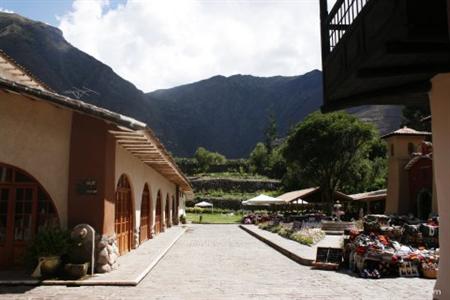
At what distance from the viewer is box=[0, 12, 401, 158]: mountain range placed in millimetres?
117688

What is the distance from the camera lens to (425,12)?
441 centimetres

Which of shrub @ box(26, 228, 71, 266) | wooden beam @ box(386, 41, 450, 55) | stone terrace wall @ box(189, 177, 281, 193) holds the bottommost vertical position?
shrub @ box(26, 228, 71, 266)

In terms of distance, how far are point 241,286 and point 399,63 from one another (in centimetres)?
565

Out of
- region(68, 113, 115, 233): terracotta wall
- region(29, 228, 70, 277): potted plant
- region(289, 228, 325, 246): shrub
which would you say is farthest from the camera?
region(289, 228, 325, 246): shrub

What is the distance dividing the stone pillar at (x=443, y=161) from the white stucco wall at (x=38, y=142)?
25.2ft

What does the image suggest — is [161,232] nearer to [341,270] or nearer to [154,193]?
[154,193]

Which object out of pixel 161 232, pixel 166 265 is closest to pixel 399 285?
pixel 166 265

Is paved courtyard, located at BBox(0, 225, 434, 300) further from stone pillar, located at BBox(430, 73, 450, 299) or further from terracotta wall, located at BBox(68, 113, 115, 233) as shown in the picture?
stone pillar, located at BBox(430, 73, 450, 299)

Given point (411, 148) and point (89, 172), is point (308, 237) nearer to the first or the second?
point (89, 172)

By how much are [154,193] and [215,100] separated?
514 feet

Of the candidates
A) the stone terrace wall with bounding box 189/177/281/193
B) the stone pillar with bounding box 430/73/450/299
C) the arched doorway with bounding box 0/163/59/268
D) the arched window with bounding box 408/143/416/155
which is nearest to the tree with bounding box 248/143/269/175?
the stone terrace wall with bounding box 189/177/281/193

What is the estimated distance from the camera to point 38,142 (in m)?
10.7

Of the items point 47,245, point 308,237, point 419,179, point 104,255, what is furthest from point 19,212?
point 419,179

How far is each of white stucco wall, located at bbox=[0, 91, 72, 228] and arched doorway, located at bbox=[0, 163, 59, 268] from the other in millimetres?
238
